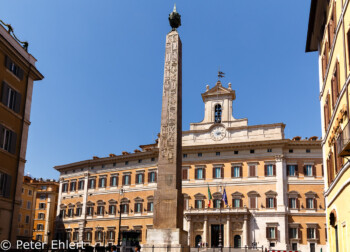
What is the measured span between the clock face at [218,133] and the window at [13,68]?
27.4 m

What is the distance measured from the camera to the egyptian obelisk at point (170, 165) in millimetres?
20392

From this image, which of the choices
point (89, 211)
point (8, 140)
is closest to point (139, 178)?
point (89, 211)

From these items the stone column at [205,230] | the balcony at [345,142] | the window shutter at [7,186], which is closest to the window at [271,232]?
the stone column at [205,230]

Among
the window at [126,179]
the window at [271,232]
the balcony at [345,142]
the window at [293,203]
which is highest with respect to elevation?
the window at [126,179]

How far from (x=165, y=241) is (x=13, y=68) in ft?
40.7

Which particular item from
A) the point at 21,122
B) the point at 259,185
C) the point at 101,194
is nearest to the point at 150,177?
the point at 101,194

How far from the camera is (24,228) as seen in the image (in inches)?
2221

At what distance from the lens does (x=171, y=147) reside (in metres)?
21.6

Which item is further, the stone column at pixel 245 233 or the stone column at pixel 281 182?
the stone column at pixel 281 182

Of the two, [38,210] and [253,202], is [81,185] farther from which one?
[253,202]

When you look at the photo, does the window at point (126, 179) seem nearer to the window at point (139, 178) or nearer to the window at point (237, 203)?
the window at point (139, 178)

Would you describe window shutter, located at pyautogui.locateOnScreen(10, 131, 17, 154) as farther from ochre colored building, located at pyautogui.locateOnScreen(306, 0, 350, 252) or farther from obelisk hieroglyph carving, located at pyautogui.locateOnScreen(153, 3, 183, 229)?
ochre colored building, located at pyautogui.locateOnScreen(306, 0, 350, 252)

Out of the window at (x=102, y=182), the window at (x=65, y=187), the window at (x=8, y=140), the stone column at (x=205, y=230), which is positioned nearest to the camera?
the window at (x=8, y=140)

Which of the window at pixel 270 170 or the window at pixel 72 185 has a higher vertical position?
the window at pixel 270 170
